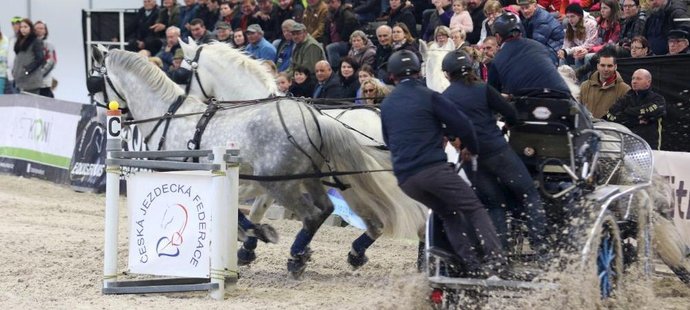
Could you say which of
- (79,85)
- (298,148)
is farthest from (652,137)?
(79,85)

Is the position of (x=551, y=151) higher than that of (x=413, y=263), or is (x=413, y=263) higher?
(x=551, y=151)

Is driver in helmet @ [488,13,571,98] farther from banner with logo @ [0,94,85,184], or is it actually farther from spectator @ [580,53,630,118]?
banner with logo @ [0,94,85,184]

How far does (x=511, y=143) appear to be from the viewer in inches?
307

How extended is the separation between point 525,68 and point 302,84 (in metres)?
6.82

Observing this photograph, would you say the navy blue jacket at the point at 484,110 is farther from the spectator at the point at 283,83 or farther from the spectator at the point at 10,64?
the spectator at the point at 10,64

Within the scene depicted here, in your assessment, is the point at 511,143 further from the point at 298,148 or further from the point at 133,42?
the point at 133,42

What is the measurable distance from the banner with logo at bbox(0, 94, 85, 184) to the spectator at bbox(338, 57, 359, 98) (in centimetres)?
464

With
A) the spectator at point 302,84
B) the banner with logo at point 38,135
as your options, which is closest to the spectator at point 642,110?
the spectator at point 302,84

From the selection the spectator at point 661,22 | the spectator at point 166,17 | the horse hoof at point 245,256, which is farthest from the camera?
the spectator at point 166,17

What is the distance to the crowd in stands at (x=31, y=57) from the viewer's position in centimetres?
1997

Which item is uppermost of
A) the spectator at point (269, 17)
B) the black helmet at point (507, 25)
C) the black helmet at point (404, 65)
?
the spectator at point (269, 17)

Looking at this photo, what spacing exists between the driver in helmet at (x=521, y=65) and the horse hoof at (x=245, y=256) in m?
3.10

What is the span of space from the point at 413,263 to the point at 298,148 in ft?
5.46

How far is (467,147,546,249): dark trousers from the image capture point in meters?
7.37
